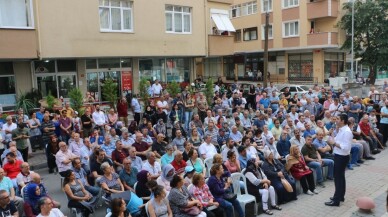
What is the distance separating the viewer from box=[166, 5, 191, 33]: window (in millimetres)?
21897

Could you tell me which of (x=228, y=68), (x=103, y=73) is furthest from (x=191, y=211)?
(x=228, y=68)

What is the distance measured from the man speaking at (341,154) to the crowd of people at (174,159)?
13 cm

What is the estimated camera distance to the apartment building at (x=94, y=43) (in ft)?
54.1

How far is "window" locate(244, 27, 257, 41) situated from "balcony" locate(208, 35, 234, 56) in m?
17.8

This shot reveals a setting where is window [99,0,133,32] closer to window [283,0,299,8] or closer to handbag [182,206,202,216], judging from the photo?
handbag [182,206,202,216]

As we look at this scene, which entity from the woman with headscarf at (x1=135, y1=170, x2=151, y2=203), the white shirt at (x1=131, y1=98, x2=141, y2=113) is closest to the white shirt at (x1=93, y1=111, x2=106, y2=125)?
the white shirt at (x1=131, y1=98, x2=141, y2=113)

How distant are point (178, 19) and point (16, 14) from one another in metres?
9.36

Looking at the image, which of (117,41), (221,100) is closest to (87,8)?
(117,41)

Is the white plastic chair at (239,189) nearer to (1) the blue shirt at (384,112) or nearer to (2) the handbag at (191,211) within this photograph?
(2) the handbag at (191,211)

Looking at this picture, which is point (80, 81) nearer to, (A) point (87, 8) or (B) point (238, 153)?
(A) point (87, 8)

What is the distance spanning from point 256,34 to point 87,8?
87.7 ft

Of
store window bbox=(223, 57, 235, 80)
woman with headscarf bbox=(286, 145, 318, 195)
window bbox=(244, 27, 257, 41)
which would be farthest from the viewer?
store window bbox=(223, 57, 235, 80)

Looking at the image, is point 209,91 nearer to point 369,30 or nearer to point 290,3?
point 369,30

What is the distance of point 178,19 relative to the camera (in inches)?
880
